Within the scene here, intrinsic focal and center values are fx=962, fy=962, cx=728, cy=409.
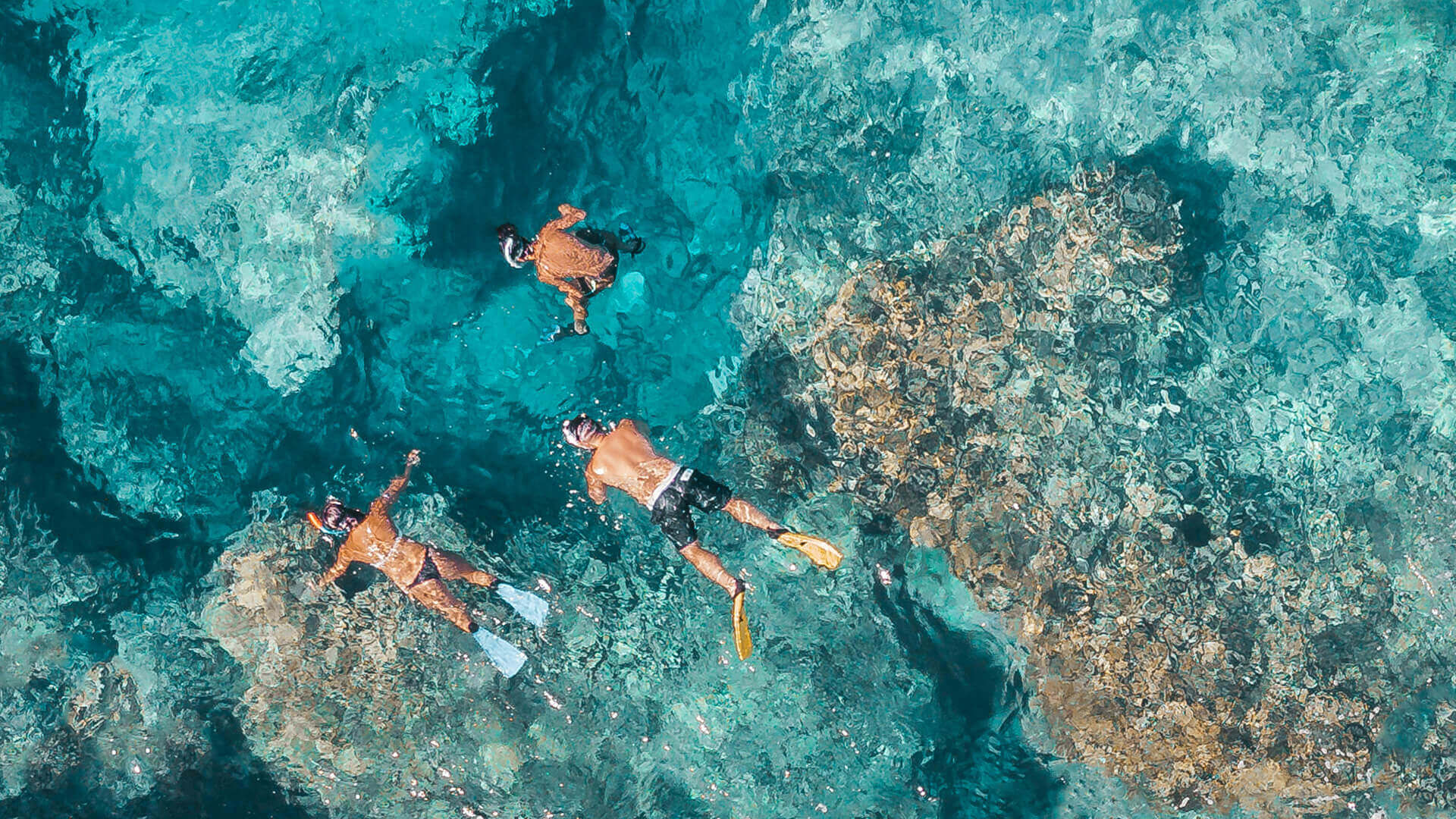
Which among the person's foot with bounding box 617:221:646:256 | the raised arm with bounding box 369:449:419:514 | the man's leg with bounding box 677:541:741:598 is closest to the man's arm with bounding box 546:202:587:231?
the person's foot with bounding box 617:221:646:256

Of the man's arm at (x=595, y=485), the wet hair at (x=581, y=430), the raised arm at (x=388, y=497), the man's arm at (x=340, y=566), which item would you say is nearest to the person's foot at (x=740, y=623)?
the man's arm at (x=595, y=485)

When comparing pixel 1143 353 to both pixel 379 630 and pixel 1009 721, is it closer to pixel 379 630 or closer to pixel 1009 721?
pixel 1009 721

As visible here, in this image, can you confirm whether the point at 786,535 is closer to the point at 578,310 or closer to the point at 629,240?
the point at 578,310

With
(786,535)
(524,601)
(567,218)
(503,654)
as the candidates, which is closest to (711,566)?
(786,535)

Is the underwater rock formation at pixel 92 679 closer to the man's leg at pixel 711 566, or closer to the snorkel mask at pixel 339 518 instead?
the snorkel mask at pixel 339 518

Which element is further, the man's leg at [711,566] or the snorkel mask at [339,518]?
the snorkel mask at [339,518]

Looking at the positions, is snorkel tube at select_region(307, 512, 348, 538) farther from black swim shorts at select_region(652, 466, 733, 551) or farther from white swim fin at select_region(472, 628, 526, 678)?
black swim shorts at select_region(652, 466, 733, 551)
